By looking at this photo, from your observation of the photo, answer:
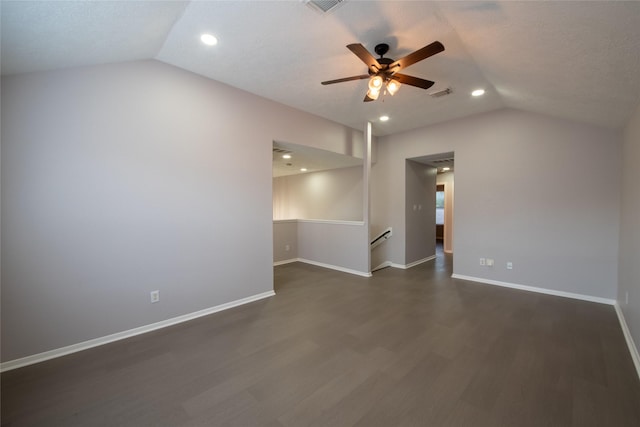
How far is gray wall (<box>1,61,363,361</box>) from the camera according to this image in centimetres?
221

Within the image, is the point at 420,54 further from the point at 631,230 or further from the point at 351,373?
the point at 631,230

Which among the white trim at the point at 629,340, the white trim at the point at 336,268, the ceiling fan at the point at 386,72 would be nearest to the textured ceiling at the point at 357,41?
the ceiling fan at the point at 386,72

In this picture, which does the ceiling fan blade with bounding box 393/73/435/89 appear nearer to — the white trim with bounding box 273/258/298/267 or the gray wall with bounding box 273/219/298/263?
the gray wall with bounding box 273/219/298/263

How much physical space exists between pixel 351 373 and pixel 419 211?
4670mm

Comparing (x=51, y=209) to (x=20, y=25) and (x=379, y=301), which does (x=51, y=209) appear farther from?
(x=379, y=301)

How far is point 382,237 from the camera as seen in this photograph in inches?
231

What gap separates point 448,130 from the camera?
16.1 feet

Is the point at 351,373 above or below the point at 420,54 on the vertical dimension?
below

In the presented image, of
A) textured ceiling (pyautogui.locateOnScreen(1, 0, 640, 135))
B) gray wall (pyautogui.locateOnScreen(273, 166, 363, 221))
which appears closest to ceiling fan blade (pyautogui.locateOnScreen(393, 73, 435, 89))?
textured ceiling (pyautogui.locateOnScreen(1, 0, 640, 135))

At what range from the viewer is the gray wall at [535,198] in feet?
11.7

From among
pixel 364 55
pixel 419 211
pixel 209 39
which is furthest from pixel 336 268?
pixel 209 39

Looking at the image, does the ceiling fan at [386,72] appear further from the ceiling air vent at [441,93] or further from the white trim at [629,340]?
the white trim at [629,340]

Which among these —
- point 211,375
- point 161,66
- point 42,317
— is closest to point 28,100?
point 161,66

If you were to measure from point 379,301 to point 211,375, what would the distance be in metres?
2.35
